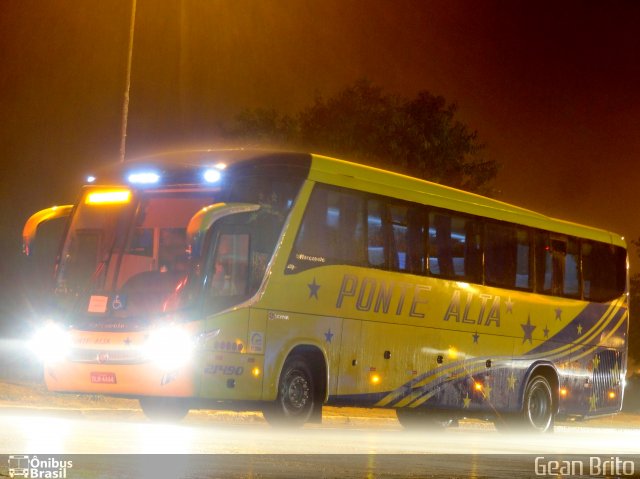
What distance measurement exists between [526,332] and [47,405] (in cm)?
865

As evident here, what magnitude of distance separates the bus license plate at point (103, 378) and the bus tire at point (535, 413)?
895cm

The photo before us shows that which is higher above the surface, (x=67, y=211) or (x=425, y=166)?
(x=425, y=166)

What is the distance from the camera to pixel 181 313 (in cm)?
1689

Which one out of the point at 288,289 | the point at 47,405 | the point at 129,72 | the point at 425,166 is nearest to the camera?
the point at 288,289

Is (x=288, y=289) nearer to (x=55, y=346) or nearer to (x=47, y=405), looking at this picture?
(x=55, y=346)

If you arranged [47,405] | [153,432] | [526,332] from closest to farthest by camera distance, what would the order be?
[153,432] → [47,405] → [526,332]

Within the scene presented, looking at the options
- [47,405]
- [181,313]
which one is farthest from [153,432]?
[47,405]

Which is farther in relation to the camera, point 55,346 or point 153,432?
point 55,346

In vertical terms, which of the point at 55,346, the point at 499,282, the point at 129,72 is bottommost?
the point at 55,346

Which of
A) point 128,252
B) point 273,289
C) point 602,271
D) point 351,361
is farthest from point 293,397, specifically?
point 602,271

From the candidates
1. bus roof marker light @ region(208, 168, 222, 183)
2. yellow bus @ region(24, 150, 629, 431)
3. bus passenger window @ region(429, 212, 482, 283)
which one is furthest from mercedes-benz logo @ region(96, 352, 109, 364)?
bus passenger window @ region(429, 212, 482, 283)

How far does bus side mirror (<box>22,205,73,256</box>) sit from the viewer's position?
727 inches

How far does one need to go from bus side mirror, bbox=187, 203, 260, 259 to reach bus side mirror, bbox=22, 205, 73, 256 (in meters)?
2.88

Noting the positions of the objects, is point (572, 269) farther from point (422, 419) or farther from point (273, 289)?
point (273, 289)
